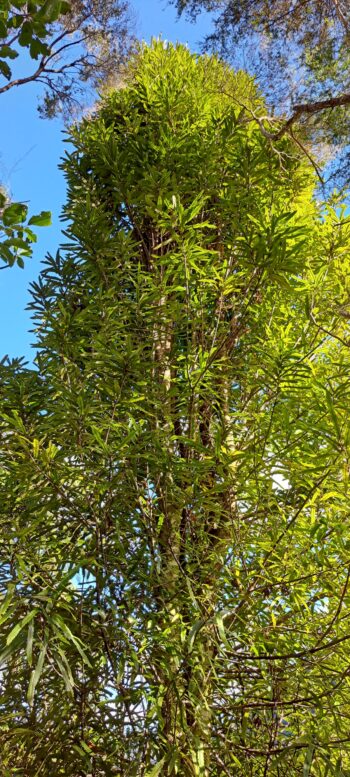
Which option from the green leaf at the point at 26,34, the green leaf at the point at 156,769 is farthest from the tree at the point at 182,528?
the green leaf at the point at 26,34

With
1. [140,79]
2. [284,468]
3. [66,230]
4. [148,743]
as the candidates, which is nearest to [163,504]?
[284,468]

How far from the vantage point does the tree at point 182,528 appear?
1.61 meters

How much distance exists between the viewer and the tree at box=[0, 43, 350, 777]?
5.29 feet

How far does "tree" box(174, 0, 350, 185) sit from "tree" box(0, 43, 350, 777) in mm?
862

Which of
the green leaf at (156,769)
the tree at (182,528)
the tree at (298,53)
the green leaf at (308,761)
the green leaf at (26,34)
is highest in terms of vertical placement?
the tree at (298,53)

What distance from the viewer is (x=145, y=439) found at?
67.6 inches

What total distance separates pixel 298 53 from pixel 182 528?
2606 mm

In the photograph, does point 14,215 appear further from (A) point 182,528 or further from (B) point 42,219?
(A) point 182,528

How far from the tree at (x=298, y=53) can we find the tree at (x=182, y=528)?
86 cm

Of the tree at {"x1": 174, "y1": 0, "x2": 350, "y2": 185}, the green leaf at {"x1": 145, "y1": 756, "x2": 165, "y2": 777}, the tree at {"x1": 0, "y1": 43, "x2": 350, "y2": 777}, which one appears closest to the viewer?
the green leaf at {"x1": 145, "y1": 756, "x2": 165, "y2": 777}

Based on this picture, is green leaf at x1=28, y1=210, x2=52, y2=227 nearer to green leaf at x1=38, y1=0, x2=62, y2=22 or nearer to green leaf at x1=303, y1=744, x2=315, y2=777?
green leaf at x1=38, y1=0, x2=62, y2=22

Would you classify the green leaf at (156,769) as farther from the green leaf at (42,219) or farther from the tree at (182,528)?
the green leaf at (42,219)

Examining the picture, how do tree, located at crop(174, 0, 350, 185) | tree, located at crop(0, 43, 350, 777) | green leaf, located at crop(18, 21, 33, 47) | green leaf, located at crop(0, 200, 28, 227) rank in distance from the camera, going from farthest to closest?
1. tree, located at crop(174, 0, 350, 185)
2. tree, located at crop(0, 43, 350, 777)
3. green leaf, located at crop(18, 21, 33, 47)
4. green leaf, located at crop(0, 200, 28, 227)

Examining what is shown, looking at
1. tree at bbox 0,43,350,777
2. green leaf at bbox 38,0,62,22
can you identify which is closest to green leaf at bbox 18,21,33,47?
green leaf at bbox 38,0,62,22
